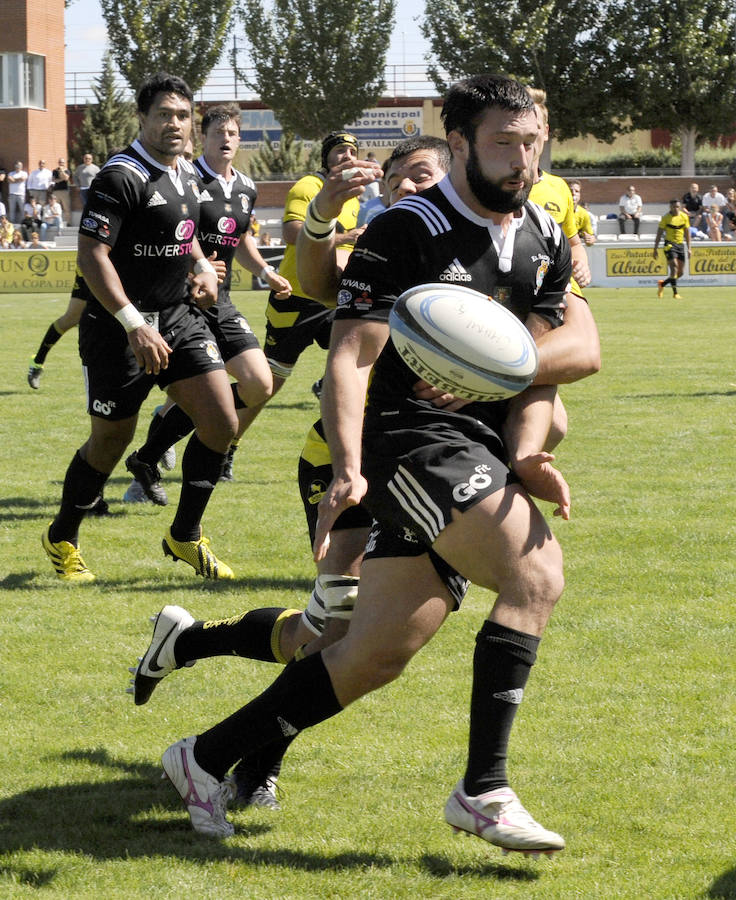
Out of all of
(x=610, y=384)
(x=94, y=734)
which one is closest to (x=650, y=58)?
(x=610, y=384)

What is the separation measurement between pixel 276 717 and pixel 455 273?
1310 millimetres

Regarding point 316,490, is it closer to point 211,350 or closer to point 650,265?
point 211,350

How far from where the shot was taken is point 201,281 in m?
6.99

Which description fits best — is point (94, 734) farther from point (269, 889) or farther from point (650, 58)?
point (650, 58)

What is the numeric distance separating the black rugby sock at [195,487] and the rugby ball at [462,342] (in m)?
3.33

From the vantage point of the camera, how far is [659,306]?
2508 centimetres

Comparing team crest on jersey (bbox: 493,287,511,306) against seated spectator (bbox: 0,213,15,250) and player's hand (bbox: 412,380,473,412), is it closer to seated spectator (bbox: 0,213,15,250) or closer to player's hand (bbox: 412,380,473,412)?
player's hand (bbox: 412,380,473,412)

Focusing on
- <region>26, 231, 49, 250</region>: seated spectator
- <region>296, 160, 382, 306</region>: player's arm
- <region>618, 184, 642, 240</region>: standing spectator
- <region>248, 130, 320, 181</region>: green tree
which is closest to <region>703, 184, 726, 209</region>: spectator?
<region>618, 184, 642, 240</region>: standing spectator

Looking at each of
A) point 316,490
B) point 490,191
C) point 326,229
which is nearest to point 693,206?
point 316,490

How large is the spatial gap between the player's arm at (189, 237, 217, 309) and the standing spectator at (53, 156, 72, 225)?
116 ft

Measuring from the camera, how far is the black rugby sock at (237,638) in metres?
4.22

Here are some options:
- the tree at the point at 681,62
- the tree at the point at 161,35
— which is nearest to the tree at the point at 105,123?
the tree at the point at 161,35

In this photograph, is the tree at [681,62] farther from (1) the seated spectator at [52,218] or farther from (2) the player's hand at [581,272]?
(2) the player's hand at [581,272]

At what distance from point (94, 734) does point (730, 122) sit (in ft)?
177
